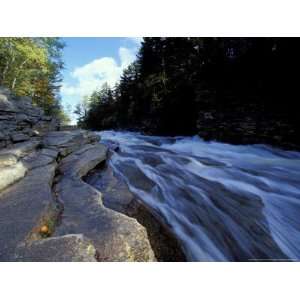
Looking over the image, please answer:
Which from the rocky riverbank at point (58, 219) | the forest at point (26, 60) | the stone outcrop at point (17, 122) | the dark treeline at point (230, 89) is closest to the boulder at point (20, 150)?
the rocky riverbank at point (58, 219)

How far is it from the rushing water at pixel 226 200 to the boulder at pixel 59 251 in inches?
39.2

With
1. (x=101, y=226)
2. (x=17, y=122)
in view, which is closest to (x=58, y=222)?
(x=101, y=226)

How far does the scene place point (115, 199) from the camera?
2.57 metres

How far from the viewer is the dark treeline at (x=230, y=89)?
195 inches

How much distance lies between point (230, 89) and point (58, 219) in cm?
675

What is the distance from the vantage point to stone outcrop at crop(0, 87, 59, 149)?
492 cm

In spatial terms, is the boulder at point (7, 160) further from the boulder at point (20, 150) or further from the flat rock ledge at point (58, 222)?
the boulder at point (20, 150)

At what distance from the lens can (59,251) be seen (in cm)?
133

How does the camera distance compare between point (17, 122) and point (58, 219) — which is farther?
point (17, 122)

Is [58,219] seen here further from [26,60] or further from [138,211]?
[26,60]

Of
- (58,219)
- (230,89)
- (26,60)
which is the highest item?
(26,60)

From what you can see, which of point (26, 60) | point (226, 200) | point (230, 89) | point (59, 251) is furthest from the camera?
point (26, 60)
